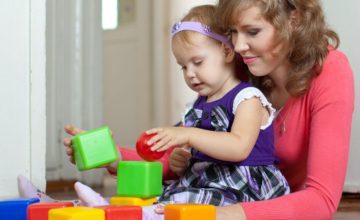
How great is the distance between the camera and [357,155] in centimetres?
211

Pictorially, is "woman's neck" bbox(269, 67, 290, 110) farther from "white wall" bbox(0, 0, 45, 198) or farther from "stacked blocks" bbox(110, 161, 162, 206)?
"white wall" bbox(0, 0, 45, 198)

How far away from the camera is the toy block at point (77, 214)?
92cm

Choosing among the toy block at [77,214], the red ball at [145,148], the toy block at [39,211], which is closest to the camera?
the toy block at [77,214]

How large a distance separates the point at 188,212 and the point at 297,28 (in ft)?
1.74

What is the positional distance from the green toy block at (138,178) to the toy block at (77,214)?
0.86 feet

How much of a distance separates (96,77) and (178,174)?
52.4 inches

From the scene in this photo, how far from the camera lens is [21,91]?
1616 millimetres

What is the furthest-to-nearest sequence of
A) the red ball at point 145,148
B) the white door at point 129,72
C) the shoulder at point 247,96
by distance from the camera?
1. the white door at point 129,72
2. the shoulder at point 247,96
3. the red ball at point 145,148

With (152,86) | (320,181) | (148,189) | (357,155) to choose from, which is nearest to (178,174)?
(148,189)

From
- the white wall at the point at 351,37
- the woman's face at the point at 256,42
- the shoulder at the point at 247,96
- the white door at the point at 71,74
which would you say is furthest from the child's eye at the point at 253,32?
the white door at the point at 71,74

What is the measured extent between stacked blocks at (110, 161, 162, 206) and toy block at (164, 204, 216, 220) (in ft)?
0.72

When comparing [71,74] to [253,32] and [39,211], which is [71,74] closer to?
[253,32]

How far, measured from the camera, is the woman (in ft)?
4.13

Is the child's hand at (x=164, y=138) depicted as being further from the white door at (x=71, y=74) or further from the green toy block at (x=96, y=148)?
Answer: the white door at (x=71, y=74)
